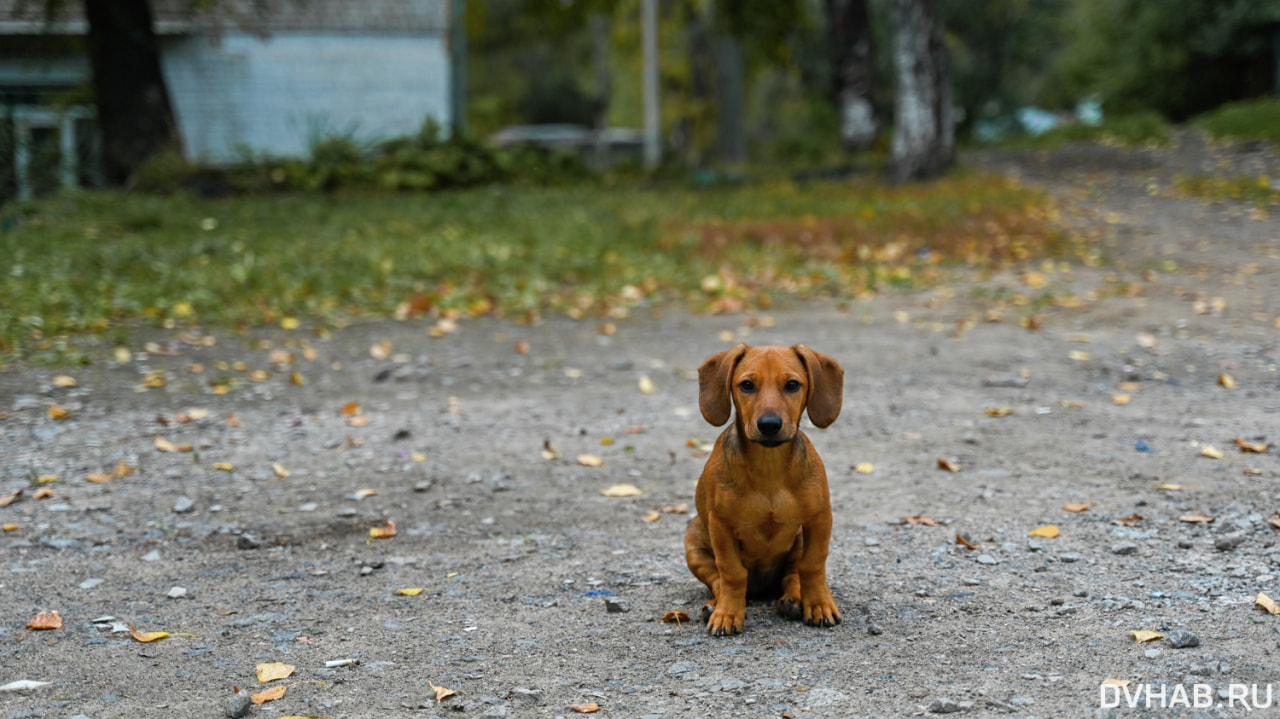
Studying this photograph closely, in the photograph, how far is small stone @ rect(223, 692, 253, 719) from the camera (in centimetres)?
294

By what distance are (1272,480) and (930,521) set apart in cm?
150

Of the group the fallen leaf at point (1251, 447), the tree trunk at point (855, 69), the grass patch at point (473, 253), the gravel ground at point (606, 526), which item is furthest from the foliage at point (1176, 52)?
the fallen leaf at point (1251, 447)

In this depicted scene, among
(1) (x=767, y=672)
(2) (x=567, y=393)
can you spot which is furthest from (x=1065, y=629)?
(2) (x=567, y=393)

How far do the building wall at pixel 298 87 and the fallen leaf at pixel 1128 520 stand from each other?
18161mm

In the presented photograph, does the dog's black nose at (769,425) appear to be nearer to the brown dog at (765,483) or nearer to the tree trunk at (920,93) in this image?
the brown dog at (765,483)

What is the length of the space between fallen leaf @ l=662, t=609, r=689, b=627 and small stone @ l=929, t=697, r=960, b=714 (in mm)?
889

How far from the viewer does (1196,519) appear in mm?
4223

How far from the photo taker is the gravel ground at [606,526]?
312 cm

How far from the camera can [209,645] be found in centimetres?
346

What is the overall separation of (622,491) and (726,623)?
161 cm

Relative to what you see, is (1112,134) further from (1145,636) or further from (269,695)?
(269,695)

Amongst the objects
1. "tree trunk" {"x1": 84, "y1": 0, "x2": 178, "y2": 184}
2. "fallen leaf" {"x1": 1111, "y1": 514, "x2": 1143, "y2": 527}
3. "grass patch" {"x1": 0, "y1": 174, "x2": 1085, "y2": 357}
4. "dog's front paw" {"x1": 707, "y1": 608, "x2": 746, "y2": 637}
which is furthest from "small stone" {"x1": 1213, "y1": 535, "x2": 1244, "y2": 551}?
"tree trunk" {"x1": 84, "y1": 0, "x2": 178, "y2": 184}

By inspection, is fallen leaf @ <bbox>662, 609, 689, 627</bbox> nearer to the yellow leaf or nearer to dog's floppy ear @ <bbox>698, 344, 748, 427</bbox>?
dog's floppy ear @ <bbox>698, 344, 748, 427</bbox>

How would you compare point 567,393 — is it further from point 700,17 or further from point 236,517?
point 700,17
